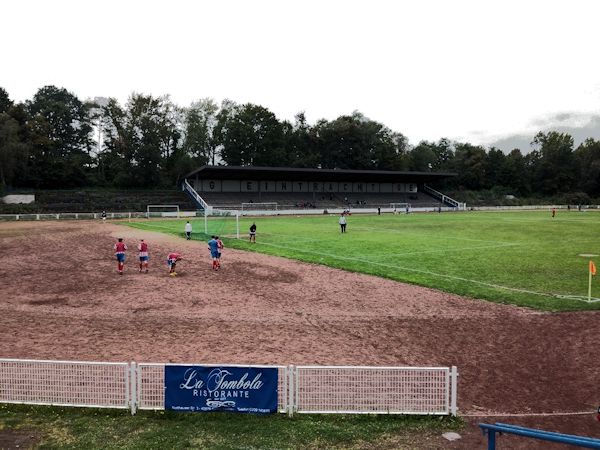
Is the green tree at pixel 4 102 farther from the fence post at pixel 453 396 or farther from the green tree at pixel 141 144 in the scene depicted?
the fence post at pixel 453 396

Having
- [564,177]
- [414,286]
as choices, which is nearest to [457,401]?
[414,286]

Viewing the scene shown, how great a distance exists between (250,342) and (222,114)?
105m

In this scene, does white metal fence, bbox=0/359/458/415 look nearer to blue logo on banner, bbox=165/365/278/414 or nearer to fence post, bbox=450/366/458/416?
fence post, bbox=450/366/458/416

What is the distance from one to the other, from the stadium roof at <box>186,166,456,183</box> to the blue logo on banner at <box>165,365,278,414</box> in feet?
230

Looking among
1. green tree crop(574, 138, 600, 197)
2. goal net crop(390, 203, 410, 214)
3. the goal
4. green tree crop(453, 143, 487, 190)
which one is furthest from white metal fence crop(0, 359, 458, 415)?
green tree crop(574, 138, 600, 197)

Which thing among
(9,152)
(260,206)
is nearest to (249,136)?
(260,206)

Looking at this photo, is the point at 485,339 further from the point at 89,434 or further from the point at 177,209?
the point at 177,209

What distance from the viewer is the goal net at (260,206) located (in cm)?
7719

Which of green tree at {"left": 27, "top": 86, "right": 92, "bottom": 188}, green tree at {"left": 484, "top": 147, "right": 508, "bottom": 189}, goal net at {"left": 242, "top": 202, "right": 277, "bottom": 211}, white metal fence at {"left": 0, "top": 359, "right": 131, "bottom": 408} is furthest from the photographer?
green tree at {"left": 484, "top": 147, "right": 508, "bottom": 189}

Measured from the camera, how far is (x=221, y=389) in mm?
8211

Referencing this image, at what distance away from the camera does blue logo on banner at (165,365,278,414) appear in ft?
26.8

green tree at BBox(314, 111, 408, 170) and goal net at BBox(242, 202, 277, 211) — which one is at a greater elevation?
green tree at BBox(314, 111, 408, 170)

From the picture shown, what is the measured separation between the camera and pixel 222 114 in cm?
11194

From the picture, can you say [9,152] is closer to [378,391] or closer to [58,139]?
[58,139]
